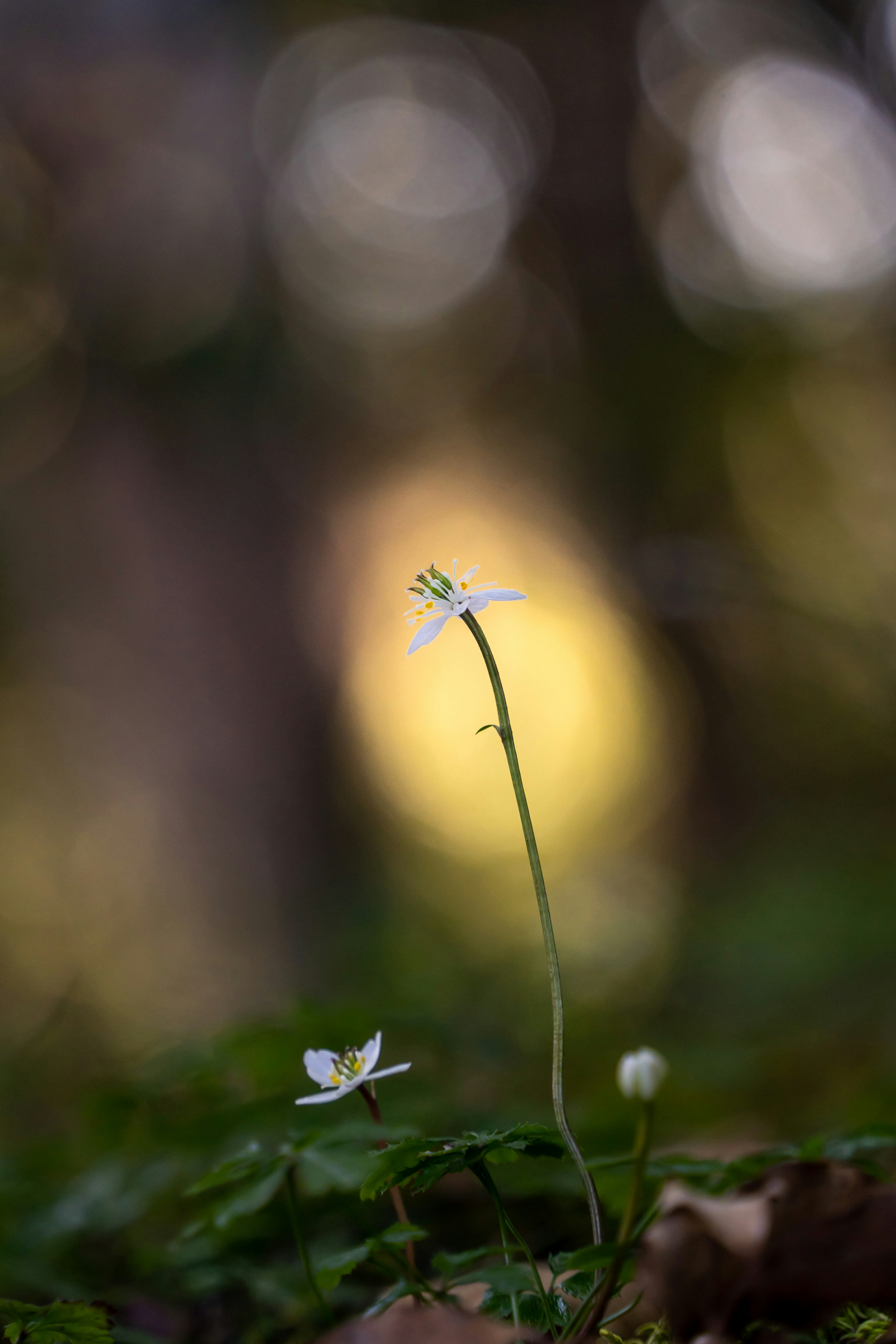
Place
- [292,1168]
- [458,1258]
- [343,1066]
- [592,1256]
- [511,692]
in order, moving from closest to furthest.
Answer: [592,1256] < [458,1258] < [343,1066] < [292,1168] < [511,692]

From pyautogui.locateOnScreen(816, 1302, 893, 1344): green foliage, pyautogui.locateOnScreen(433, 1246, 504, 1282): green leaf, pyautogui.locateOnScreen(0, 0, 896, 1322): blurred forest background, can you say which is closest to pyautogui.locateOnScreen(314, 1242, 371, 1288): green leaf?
pyautogui.locateOnScreen(433, 1246, 504, 1282): green leaf

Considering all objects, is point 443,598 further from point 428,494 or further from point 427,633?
point 428,494

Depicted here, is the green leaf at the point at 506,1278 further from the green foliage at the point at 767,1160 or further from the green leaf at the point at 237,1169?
the green leaf at the point at 237,1169

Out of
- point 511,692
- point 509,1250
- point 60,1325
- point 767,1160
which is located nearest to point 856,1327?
point 767,1160

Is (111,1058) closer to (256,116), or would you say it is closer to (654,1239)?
(654,1239)

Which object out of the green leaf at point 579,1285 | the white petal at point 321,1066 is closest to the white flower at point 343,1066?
the white petal at point 321,1066

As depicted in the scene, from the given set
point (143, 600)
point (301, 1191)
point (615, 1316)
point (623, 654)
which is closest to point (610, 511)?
point (623, 654)
